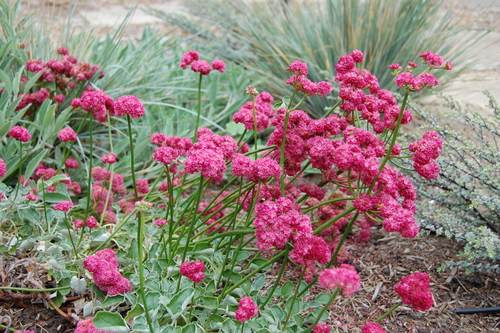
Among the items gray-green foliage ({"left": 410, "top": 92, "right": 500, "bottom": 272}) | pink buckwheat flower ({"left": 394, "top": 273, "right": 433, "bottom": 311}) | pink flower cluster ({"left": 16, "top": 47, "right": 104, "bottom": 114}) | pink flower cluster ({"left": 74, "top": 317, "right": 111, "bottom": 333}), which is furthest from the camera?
pink flower cluster ({"left": 16, "top": 47, "right": 104, "bottom": 114})

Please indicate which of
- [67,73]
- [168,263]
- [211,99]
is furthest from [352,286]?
[211,99]

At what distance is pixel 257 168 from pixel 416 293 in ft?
1.79

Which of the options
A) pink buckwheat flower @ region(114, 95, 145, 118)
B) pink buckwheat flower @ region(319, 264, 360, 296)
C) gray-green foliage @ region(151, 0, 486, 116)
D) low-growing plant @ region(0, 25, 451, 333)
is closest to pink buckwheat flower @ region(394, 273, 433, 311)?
low-growing plant @ region(0, 25, 451, 333)

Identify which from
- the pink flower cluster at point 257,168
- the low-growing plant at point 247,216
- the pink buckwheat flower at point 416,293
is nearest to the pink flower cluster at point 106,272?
the low-growing plant at point 247,216

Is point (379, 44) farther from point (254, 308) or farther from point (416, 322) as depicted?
point (254, 308)

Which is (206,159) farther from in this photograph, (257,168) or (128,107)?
(128,107)

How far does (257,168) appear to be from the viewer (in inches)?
53.9

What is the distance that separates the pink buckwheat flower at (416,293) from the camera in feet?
4.26

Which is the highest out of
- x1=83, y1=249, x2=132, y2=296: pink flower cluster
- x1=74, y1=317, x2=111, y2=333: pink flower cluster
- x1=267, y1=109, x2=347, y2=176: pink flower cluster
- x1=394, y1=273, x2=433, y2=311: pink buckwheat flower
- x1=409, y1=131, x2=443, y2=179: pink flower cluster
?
x1=409, y1=131, x2=443, y2=179: pink flower cluster

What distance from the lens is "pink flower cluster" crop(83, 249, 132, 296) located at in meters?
1.46

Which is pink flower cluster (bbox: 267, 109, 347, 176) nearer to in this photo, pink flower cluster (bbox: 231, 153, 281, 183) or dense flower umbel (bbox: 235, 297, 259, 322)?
pink flower cluster (bbox: 231, 153, 281, 183)

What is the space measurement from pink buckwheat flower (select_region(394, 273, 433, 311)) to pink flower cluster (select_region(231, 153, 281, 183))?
0.47 meters

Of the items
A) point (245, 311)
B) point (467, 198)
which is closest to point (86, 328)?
point (245, 311)

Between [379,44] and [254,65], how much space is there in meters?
1.10
